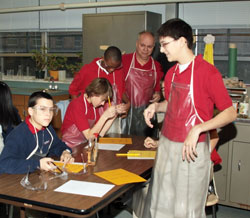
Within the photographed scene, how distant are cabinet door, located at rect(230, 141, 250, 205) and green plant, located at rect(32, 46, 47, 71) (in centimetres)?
354

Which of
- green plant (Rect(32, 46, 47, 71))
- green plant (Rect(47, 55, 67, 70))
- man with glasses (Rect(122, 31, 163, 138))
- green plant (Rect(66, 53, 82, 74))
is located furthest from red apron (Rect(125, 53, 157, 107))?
green plant (Rect(32, 46, 47, 71))

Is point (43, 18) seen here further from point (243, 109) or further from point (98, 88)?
point (243, 109)

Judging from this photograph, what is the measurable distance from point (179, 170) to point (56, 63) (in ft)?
14.1

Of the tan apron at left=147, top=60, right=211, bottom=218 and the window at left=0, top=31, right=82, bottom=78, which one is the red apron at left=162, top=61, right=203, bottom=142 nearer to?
the tan apron at left=147, top=60, right=211, bottom=218

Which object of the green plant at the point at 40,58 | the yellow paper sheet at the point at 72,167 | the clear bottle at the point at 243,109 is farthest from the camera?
the green plant at the point at 40,58

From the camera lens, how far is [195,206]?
1733 millimetres

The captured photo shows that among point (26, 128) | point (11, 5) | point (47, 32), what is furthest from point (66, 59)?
point (26, 128)

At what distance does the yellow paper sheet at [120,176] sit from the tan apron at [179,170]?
16 cm

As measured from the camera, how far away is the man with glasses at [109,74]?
10.3 feet

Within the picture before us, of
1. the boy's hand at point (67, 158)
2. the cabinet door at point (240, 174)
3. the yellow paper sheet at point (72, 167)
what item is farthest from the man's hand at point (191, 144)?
the cabinet door at point (240, 174)

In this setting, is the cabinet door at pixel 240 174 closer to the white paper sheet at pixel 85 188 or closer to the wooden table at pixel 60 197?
the wooden table at pixel 60 197

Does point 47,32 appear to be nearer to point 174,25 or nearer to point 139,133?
point 139,133

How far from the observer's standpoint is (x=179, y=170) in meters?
1.69

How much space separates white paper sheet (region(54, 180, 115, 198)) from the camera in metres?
1.69
